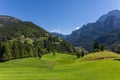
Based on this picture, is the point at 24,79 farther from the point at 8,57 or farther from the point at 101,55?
the point at 8,57

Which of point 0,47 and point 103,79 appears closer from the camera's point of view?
point 103,79

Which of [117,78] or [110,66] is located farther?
[110,66]

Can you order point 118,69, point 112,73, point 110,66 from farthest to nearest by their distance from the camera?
point 110,66 → point 118,69 → point 112,73

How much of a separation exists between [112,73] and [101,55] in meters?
57.1

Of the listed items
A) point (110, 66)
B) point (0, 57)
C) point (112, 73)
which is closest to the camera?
point (112, 73)

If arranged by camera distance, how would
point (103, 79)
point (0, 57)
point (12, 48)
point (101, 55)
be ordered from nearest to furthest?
point (103, 79) → point (101, 55) → point (0, 57) → point (12, 48)

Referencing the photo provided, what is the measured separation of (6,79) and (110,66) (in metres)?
30.7

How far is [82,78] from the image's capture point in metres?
53.5

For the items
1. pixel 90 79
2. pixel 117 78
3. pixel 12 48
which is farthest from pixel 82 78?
pixel 12 48

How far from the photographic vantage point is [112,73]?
59812 millimetres

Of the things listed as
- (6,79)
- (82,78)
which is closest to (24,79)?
(6,79)

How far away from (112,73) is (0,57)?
415 feet

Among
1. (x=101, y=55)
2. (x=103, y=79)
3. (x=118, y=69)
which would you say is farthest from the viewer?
(x=101, y=55)

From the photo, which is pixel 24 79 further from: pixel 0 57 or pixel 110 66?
pixel 0 57
